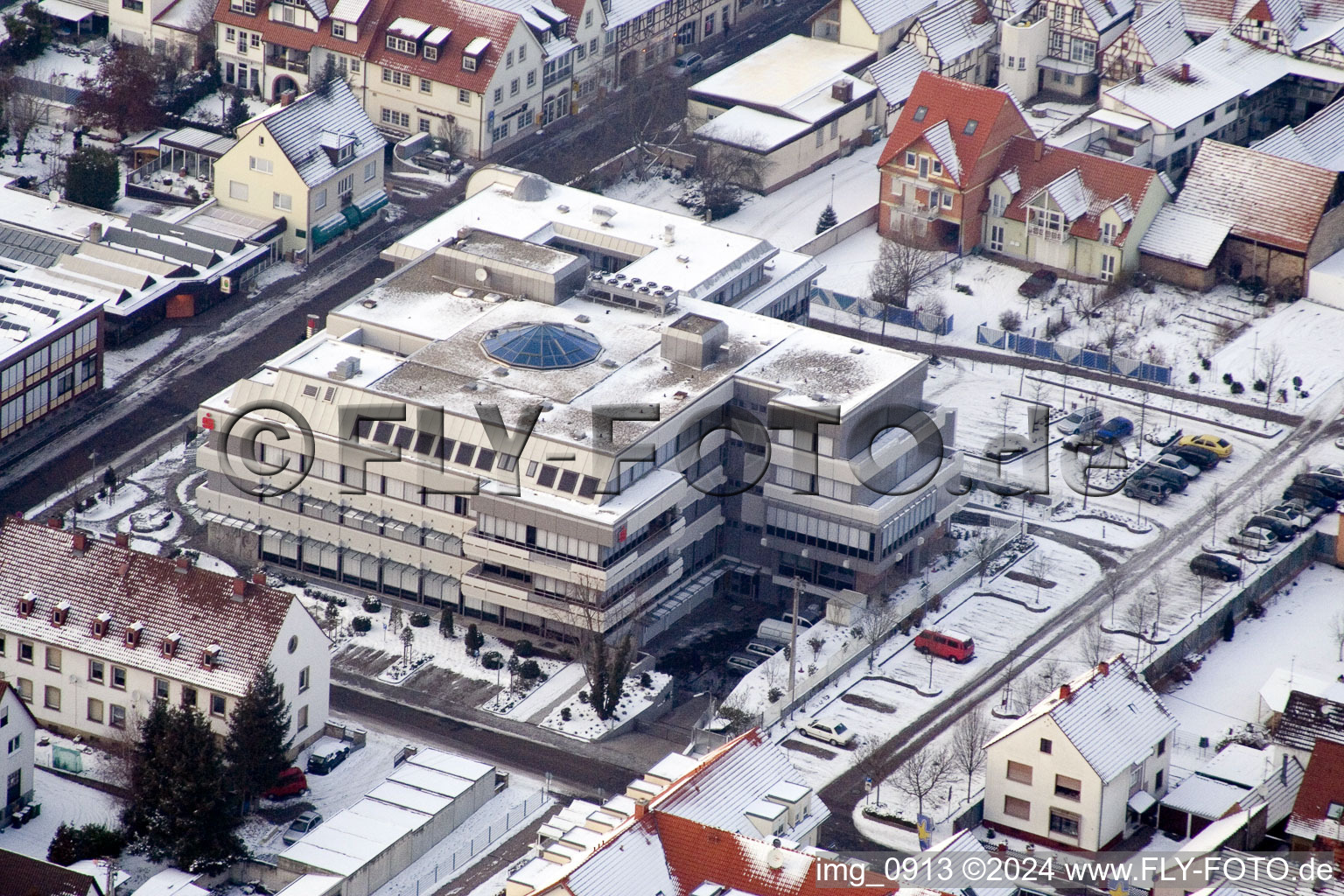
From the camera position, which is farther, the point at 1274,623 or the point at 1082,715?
the point at 1274,623

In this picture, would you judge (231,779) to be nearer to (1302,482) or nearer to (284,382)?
(284,382)

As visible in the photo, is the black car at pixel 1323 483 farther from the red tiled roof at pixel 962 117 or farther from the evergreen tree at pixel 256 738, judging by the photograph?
the evergreen tree at pixel 256 738

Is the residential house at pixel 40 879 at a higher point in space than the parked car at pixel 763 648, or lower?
higher

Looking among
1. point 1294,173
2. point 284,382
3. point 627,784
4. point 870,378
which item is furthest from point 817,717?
point 1294,173

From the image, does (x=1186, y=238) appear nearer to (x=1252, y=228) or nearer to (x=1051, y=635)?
(x=1252, y=228)

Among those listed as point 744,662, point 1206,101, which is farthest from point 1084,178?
point 744,662

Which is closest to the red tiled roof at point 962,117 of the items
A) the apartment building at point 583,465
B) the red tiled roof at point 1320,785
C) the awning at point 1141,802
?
the apartment building at point 583,465

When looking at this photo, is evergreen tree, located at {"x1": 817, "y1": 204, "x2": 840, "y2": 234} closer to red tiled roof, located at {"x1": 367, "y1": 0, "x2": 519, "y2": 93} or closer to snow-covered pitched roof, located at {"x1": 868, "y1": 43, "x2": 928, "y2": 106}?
snow-covered pitched roof, located at {"x1": 868, "y1": 43, "x2": 928, "y2": 106}

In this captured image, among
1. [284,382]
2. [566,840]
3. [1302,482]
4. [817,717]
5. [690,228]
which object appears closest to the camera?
[566,840]
